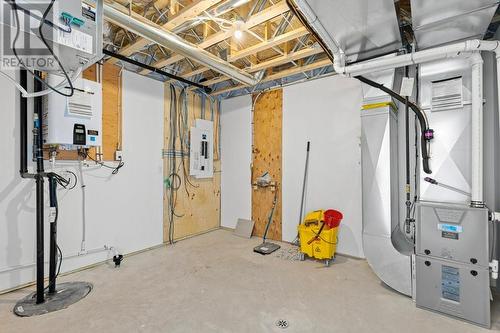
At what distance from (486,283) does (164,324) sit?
2.68 metres

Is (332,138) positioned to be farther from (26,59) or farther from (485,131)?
(26,59)

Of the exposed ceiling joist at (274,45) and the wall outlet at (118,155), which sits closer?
the exposed ceiling joist at (274,45)

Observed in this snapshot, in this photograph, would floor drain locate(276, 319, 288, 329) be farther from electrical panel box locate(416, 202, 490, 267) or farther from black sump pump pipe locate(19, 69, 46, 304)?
black sump pump pipe locate(19, 69, 46, 304)

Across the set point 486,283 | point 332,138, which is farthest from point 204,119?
point 486,283

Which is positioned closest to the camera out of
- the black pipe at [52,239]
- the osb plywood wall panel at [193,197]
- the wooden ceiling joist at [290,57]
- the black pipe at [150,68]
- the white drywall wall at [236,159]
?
the black pipe at [52,239]

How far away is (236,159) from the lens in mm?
4887

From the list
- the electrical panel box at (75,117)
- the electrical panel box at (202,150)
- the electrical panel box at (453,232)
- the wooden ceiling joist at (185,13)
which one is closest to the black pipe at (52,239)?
the electrical panel box at (75,117)

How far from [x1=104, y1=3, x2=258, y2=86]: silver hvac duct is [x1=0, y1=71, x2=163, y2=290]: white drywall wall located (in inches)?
49.8

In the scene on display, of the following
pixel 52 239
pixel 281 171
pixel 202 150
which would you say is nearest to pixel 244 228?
pixel 281 171

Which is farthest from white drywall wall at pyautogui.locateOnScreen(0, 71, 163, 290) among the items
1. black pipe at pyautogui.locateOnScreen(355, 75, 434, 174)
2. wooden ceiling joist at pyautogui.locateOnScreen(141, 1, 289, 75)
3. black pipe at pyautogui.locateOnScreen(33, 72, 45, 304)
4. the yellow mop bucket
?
black pipe at pyautogui.locateOnScreen(355, 75, 434, 174)

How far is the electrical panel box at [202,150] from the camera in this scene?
4477mm

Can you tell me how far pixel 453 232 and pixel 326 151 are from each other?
1.90 meters

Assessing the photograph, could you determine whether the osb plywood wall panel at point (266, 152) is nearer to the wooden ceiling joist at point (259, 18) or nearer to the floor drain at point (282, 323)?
the wooden ceiling joist at point (259, 18)

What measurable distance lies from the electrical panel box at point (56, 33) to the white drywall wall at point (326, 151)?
119 inches
